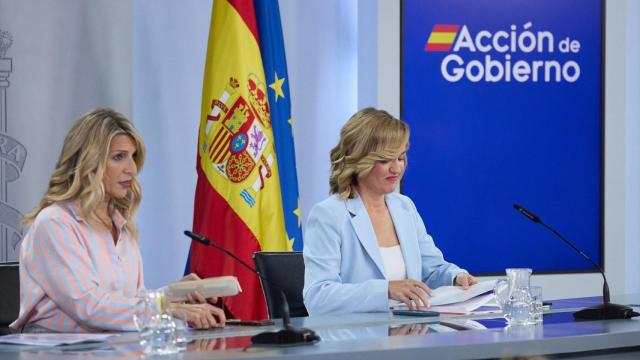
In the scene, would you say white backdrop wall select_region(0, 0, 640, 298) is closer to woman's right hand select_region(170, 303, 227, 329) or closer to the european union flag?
the european union flag

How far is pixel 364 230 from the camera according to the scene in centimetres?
353

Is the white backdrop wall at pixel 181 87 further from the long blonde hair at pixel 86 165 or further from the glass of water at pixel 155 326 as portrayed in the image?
the glass of water at pixel 155 326

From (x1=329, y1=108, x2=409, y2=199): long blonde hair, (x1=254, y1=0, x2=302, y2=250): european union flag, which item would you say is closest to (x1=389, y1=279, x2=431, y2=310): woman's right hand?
(x1=329, y1=108, x2=409, y2=199): long blonde hair

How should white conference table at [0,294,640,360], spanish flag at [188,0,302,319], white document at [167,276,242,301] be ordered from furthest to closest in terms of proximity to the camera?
1. spanish flag at [188,0,302,319]
2. white document at [167,276,242,301]
3. white conference table at [0,294,640,360]

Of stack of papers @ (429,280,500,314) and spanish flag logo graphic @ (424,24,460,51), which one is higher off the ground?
spanish flag logo graphic @ (424,24,460,51)

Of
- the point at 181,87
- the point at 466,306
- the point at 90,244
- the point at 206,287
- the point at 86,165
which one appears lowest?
the point at 466,306

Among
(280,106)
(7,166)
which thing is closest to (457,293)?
(280,106)

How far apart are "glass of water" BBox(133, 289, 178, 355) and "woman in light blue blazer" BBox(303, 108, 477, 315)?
112 cm

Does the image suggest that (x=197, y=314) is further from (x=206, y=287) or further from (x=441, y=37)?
(x=441, y=37)

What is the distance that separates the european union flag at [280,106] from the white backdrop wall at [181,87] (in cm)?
61

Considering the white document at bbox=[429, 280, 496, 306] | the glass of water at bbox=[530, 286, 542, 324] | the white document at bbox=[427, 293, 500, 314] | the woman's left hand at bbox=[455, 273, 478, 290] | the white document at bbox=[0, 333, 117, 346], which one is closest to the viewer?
the white document at bbox=[0, 333, 117, 346]

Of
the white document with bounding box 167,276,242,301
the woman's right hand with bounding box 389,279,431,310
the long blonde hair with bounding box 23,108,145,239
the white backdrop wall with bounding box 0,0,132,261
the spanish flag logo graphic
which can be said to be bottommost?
the woman's right hand with bounding box 389,279,431,310

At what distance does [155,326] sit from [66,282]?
24.9 inches

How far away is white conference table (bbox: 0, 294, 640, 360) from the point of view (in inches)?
87.3
